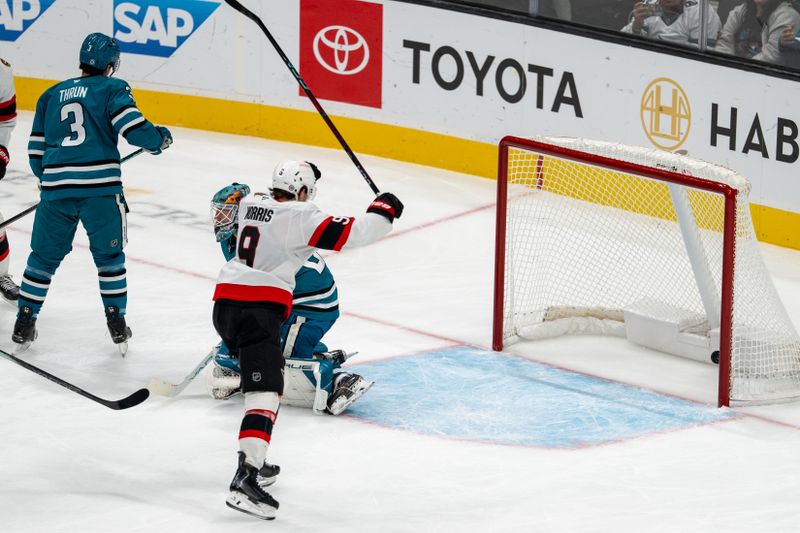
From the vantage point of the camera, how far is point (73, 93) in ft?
19.0

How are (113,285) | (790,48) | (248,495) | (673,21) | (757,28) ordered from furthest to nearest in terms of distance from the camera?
(673,21) → (757,28) → (790,48) → (113,285) → (248,495)

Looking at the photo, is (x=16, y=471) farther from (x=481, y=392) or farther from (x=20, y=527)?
(x=481, y=392)

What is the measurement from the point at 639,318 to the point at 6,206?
3495 mm

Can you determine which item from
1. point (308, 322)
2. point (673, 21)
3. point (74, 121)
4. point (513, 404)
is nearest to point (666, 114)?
point (673, 21)

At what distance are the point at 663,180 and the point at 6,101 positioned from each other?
267cm

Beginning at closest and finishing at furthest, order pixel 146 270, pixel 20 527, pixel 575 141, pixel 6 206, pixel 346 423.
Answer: pixel 20 527 → pixel 346 423 → pixel 575 141 → pixel 146 270 → pixel 6 206

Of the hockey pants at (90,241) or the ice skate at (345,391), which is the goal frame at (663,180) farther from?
the hockey pants at (90,241)

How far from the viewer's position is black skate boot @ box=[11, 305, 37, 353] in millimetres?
6012

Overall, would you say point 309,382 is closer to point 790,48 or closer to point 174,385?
point 174,385

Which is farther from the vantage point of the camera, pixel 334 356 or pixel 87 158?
pixel 87 158

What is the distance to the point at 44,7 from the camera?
9.50 metres

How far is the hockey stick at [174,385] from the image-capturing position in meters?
5.47

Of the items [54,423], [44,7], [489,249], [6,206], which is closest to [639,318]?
[489,249]

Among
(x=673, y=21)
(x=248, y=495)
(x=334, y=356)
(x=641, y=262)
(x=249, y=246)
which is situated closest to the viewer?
(x=248, y=495)
